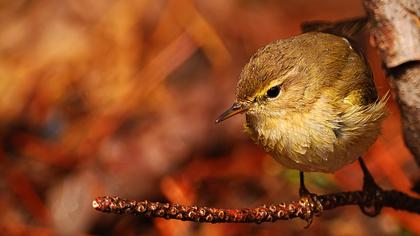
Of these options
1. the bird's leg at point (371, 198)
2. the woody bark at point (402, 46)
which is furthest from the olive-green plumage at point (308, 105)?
the bird's leg at point (371, 198)

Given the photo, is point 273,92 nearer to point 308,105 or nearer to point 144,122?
point 308,105

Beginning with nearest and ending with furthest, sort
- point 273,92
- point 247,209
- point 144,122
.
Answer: point 247,209 → point 273,92 → point 144,122

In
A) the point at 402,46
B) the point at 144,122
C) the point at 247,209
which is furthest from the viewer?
the point at 144,122

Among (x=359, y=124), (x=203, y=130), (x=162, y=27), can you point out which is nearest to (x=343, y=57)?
(x=359, y=124)

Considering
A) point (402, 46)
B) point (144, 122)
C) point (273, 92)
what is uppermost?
point (144, 122)

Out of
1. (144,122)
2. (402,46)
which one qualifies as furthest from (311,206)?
(144,122)

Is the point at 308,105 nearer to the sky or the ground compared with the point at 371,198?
nearer to the sky

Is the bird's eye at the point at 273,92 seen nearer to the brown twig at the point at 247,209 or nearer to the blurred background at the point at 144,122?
the brown twig at the point at 247,209
